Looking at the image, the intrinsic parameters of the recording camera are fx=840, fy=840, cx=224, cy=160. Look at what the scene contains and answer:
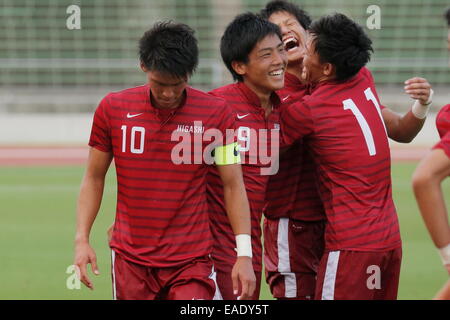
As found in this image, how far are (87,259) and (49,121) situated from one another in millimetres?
12939

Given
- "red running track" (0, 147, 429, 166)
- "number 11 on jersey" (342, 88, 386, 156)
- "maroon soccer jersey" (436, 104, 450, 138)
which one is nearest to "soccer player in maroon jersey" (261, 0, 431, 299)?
"number 11 on jersey" (342, 88, 386, 156)

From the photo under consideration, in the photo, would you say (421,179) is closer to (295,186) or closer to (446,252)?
(446,252)

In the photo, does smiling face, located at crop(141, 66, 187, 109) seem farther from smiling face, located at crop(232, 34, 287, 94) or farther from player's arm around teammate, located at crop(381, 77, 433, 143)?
player's arm around teammate, located at crop(381, 77, 433, 143)

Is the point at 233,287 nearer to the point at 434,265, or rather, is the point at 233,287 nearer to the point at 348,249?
the point at 348,249

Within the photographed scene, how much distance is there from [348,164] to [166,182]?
0.99 metres

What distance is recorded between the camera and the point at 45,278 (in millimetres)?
6730

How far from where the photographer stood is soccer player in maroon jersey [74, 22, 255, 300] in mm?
3861

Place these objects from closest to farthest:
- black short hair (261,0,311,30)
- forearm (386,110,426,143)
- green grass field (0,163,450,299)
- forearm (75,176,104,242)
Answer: forearm (75,176,104,242), forearm (386,110,426,143), black short hair (261,0,311,30), green grass field (0,163,450,299)

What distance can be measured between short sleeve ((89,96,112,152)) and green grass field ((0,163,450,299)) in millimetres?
2491

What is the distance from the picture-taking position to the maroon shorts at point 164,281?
151 inches

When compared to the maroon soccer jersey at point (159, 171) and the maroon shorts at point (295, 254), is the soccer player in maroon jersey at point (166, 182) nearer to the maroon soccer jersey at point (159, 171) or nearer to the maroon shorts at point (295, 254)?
the maroon soccer jersey at point (159, 171)

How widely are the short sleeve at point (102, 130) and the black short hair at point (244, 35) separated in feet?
2.61

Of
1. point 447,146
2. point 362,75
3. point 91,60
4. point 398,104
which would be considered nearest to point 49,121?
point 91,60

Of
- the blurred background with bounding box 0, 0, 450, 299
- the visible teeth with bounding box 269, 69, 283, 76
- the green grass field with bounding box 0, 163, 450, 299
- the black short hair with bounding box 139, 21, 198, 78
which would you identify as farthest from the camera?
the blurred background with bounding box 0, 0, 450, 299
